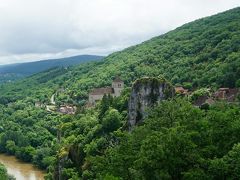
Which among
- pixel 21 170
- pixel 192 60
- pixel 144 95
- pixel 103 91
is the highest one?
pixel 144 95

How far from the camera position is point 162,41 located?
161 meters

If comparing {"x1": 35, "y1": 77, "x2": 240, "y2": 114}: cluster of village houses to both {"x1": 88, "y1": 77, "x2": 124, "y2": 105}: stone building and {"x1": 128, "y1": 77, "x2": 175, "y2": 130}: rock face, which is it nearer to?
{"x1": 88, "y1": 77, "x2": 124, "y2": 105}: stone building

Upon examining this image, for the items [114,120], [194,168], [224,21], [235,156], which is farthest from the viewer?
[224,21]

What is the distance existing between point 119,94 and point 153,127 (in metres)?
69.4

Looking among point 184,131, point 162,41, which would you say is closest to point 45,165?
point 184,131

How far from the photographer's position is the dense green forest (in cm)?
2678

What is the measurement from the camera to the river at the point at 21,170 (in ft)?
281

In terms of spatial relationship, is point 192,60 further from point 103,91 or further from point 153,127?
point 153,127

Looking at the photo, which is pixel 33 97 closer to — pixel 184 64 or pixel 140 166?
pixel 184 64

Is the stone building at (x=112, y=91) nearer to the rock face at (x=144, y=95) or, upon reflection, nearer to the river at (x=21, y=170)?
the river at (x=21, y=170)

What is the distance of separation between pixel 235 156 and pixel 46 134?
314 ft

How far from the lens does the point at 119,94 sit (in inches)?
4085

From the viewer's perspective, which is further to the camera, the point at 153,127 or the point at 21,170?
the point at 21,170

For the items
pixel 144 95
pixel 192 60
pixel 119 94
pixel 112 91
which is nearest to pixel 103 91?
pixel 112 91
